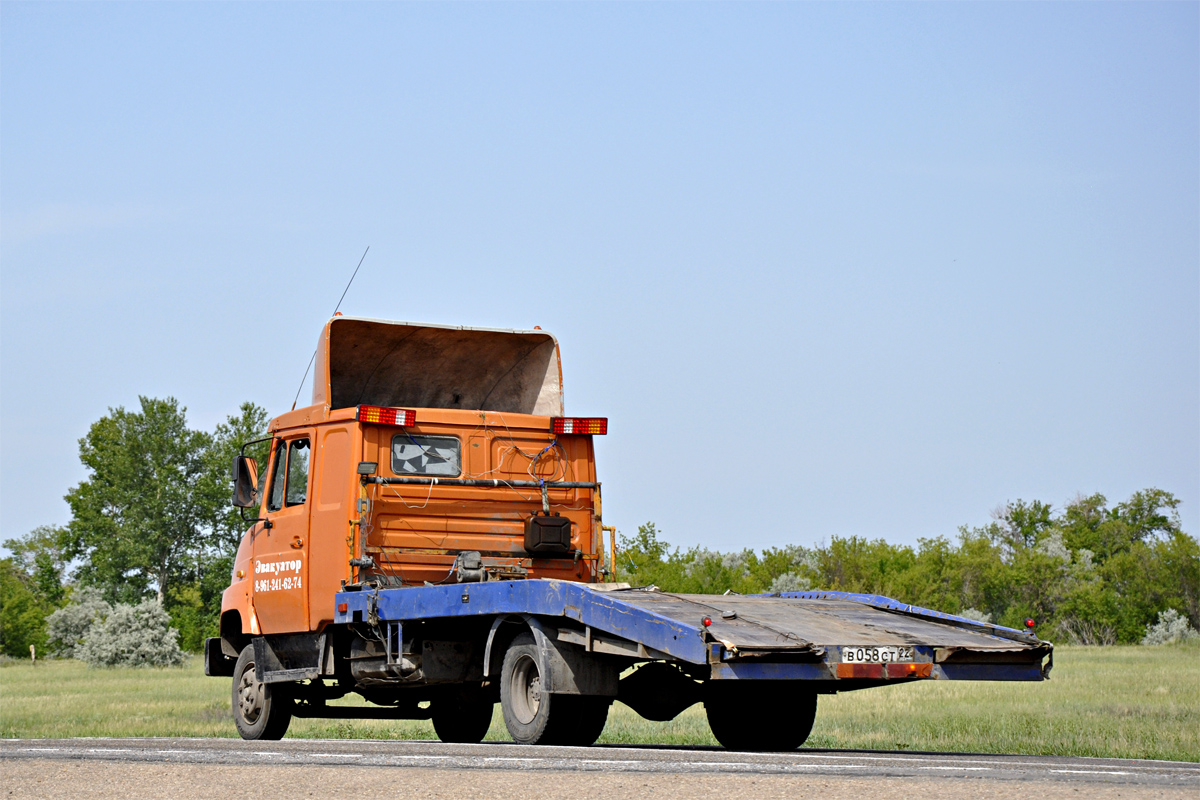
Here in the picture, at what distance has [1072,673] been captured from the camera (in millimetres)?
34281

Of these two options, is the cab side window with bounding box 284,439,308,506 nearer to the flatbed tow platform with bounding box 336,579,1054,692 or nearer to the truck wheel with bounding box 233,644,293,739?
the truck wheel with bounding box 233,644,293,739

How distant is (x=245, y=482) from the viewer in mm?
15805

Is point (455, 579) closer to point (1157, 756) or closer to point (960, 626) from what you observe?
point (960, 626)

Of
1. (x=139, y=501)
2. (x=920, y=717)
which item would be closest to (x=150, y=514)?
(x=139, y=501)

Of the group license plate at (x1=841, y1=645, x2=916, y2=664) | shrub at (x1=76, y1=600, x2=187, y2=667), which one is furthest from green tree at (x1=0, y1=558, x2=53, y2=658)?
license plate at (x1=841, y1=645, x2=916, y2=664)

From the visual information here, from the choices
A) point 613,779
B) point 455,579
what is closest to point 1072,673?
point 455,579

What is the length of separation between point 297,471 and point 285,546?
0.74 m

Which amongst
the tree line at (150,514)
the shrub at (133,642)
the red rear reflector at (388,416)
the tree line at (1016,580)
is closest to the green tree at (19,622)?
the tree line at (150,514)

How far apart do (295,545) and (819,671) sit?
20.8 feet

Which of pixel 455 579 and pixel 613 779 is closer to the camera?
pixel 613 779

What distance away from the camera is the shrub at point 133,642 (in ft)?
179

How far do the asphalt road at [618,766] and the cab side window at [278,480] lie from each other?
4.32m

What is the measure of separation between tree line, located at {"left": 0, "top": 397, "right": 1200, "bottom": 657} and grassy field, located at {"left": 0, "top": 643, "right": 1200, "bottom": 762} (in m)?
20.0

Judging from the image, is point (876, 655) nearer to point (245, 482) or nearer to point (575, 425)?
point (575, 425)
